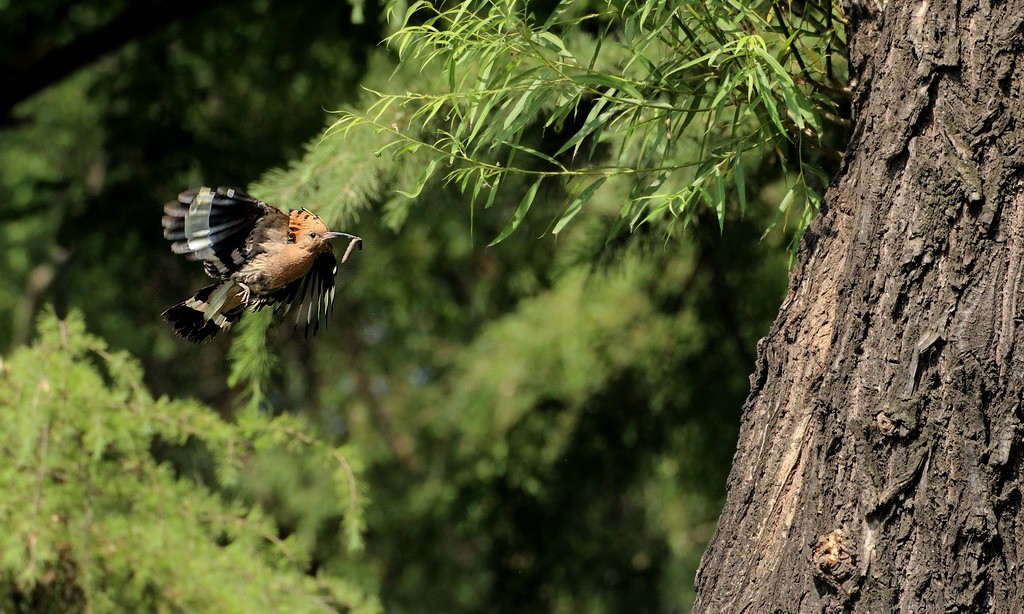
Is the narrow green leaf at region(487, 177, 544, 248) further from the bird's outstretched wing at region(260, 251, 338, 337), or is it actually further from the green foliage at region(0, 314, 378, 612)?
the green foliage at region(0, 314, 378, 612)

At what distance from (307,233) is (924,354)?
A: 82 centimetres

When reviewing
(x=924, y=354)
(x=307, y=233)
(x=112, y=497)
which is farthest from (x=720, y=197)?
(x=112, y=497)

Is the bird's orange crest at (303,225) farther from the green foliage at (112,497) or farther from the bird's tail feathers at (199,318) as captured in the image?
the green foliage at (112,497)

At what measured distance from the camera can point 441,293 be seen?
6406mm

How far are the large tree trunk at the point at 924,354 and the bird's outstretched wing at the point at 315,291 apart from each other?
74 cm

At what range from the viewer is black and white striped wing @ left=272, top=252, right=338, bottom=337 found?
167 centimetres

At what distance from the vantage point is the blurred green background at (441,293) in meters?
2.88

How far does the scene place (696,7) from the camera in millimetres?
1410

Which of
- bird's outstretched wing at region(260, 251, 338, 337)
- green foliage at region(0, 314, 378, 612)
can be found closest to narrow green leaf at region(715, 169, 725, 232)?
bird's outstretched wing at region(260, 251, 338, 337)

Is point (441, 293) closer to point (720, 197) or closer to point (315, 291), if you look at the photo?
point (315, 291)

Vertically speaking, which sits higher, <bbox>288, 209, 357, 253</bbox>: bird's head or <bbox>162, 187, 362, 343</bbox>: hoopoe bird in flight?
<bbox>288, 209, 357, 253</bbox>: bird's head

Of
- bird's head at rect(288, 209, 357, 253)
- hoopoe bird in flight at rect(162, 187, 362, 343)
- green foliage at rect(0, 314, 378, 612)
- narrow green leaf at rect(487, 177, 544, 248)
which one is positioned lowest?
green foliage at rect(0, 314, 378, 612)

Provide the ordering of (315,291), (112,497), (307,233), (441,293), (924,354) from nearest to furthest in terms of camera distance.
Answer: (924,354)
(307,233)
(315,291)
(112,497)
(441,293)

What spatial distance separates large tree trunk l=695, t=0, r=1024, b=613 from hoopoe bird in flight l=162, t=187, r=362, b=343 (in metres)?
0.66
